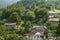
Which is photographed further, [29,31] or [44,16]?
[44,16]

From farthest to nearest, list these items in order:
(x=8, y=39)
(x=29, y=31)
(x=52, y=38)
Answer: (x=29, y=31) < (x=52, y=38) < (x=8, y=39)

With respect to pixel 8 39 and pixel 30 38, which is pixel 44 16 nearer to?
pixel 30 38

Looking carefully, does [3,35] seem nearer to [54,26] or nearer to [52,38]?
[52,38]

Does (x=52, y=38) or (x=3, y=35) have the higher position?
(x=3, y=35)

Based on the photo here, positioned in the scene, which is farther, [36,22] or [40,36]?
[36,22]

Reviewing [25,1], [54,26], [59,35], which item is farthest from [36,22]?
[25,1]

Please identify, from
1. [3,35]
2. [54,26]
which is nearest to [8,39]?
[3,35]

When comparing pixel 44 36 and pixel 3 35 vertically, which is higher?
pixel 3 35

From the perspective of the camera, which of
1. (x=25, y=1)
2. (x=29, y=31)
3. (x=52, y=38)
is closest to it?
(x=52, y=38)

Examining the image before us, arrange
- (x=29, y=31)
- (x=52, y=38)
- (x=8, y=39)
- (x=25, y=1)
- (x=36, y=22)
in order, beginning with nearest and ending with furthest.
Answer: (x=8, y=39), (x=52, y=38), (x=29, y=31), (x=36, y=22), (x=25, y=1)

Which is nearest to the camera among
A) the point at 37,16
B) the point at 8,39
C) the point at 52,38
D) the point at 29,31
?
the point at 8,39
